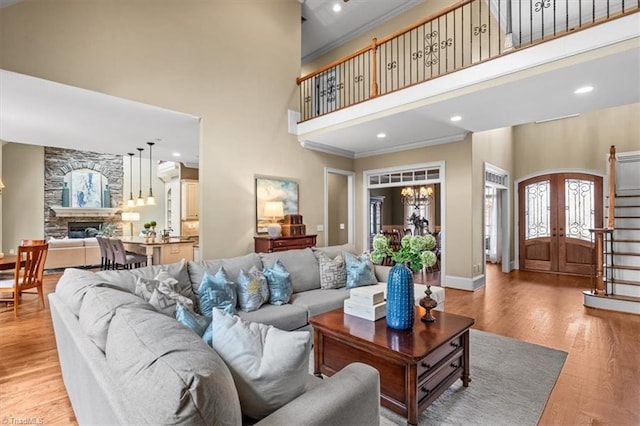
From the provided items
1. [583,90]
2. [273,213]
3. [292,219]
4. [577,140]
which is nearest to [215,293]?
[273,213]

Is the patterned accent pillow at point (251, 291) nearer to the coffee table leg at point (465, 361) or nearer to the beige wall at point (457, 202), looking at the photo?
the coffee table leg at point (465, 361)

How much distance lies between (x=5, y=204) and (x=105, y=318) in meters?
9.82

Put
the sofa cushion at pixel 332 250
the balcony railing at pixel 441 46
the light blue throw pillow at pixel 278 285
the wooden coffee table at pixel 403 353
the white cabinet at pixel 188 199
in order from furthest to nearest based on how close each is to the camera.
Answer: the white cabinet at pixel 188 199 → the balcony railing at pixel 441 46 → the sofa cushion at pixel 332 250 → the light blue throw pillow at pixel 278 285 → the wooden coffee table at pixel 403 353

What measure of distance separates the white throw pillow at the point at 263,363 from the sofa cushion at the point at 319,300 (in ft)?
5.95

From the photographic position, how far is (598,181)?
6.80 m

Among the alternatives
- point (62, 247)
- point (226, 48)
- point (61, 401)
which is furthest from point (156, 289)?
point (62, 247)

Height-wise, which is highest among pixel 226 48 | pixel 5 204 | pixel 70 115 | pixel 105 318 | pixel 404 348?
pixel 226 48

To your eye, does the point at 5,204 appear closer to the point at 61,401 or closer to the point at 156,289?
the point at 61,401

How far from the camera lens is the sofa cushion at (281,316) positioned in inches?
104

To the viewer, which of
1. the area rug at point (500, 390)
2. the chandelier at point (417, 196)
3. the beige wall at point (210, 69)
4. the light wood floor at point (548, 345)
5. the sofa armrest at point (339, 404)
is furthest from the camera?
the chandelier at point (417, 196)

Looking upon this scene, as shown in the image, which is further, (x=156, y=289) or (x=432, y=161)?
(x=432, y=161)

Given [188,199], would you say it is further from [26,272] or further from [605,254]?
[605,254]

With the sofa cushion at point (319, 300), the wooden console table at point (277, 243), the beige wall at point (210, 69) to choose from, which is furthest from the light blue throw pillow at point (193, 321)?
the wooden console table at point (277, 243)

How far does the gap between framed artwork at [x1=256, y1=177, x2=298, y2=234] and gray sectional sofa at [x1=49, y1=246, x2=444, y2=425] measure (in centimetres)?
338
